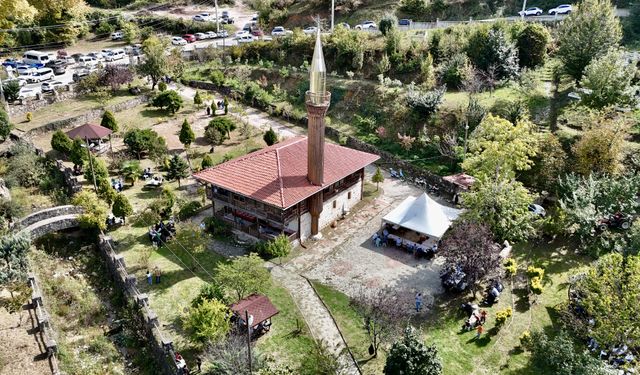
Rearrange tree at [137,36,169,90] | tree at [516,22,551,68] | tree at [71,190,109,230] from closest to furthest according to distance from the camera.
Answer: tree at [71,190,109,230], tree at [516,22,551,68], tree at [137,36,169,90]

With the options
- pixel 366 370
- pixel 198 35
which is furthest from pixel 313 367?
pixel 198 35

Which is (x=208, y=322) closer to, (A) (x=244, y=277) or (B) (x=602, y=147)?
(A) (x=244, y=277)

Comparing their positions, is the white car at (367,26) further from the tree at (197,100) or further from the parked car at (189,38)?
the parked car at (189,38)

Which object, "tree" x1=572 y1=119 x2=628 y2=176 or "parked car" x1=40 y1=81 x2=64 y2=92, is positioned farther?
"parked car" x1=40 y1=81 x2=64 y2=92

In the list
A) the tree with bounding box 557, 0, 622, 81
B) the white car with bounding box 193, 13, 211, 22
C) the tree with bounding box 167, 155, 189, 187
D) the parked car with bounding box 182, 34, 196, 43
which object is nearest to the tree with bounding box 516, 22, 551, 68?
the tree with bounding box 557, 0, 622, 81

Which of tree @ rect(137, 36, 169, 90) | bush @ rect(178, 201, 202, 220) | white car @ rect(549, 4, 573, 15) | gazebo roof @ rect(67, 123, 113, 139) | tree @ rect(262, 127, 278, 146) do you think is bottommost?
bush @ rect(178, 201, 202, 220)

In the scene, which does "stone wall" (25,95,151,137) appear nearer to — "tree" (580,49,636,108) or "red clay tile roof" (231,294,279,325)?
"red clay tile roof" (231,294,279,325)
